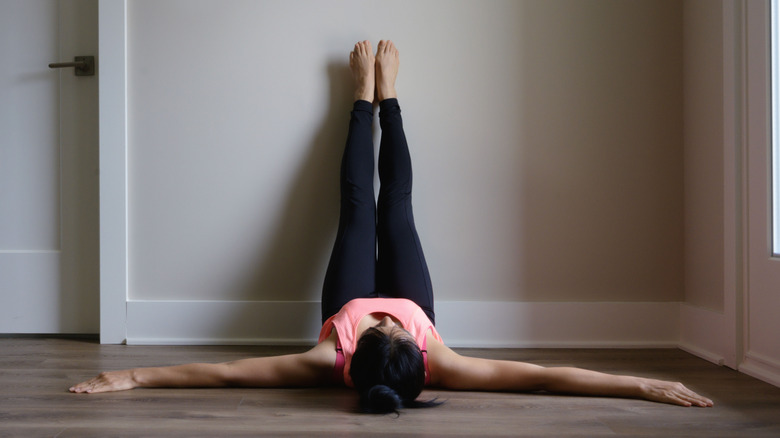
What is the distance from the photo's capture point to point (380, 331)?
1.47 metres

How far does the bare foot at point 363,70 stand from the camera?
216cm

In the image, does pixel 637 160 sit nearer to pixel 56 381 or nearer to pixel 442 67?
pixel 442 67

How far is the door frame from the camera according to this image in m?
2.25

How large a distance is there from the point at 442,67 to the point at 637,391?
55.5 inches

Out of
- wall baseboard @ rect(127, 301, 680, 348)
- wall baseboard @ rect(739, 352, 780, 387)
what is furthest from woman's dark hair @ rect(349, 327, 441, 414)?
wall baseboard @ rect(739, 352, 780, 387)

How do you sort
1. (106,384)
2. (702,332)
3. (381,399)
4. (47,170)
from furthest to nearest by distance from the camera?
(47,170) < (702,332) < (106,384) < (381,399)

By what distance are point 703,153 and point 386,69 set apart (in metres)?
1.27

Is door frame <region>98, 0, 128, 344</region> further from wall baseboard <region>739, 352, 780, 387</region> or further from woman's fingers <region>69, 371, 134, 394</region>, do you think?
wall baseboard <region>739, 352, 780, 387</region>

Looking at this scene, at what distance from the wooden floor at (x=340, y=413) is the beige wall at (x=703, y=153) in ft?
1.36

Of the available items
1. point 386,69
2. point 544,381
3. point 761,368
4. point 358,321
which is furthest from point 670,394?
point 386,69

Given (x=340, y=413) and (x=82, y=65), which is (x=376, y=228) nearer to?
(x=340, y=413)

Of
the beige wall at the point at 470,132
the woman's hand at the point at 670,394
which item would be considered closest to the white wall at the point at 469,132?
the beige wall at the point at 470,132

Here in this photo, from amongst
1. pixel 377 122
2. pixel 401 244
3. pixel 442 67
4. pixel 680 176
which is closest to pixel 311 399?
pixel 401 244

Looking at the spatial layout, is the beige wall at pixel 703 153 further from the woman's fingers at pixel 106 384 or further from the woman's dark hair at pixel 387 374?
the woman's fingers at pixel 106 384
